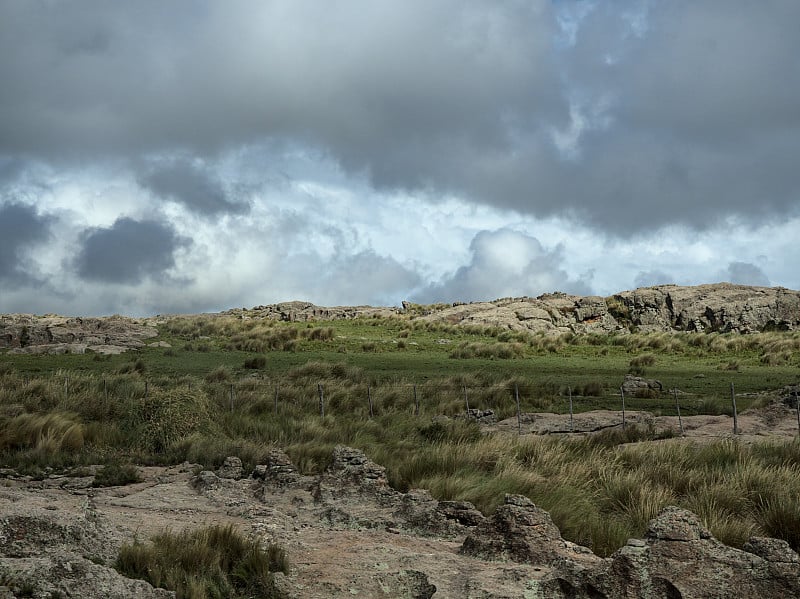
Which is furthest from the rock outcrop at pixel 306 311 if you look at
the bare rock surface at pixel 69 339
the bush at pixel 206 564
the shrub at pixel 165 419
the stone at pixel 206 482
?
the bush at pixel 206 564

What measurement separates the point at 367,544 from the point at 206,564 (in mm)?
2173

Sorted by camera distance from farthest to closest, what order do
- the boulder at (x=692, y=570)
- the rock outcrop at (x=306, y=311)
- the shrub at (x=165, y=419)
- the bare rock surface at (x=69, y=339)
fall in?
1. the rock outcrop at (x=306, y=311)
2. the bare rock surface at (x=69, y=339)
3. the shrub at (x=165, y=419)
4. the boulder at (x=692, y=570)

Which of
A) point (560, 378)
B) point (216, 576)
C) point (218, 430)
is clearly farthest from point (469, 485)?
point (560, 378)

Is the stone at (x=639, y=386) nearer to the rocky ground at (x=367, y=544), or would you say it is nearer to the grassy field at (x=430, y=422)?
the grassy field at (x=430, y=422)

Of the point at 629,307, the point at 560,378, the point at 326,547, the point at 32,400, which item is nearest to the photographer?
the point at 326,547

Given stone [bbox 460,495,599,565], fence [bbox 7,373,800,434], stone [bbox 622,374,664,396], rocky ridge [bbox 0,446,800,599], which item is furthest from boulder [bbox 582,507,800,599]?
stone [bbox 622,374,664,396]

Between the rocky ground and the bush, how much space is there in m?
0.26

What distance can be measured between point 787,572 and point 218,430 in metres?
16.4

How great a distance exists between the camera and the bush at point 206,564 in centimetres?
823

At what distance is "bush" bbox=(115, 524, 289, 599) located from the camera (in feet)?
27.0

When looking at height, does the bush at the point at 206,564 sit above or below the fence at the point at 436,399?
below

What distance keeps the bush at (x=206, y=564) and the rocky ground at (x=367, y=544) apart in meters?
0.26

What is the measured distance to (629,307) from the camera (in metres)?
82.3

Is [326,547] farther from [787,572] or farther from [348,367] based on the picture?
[348,367]
